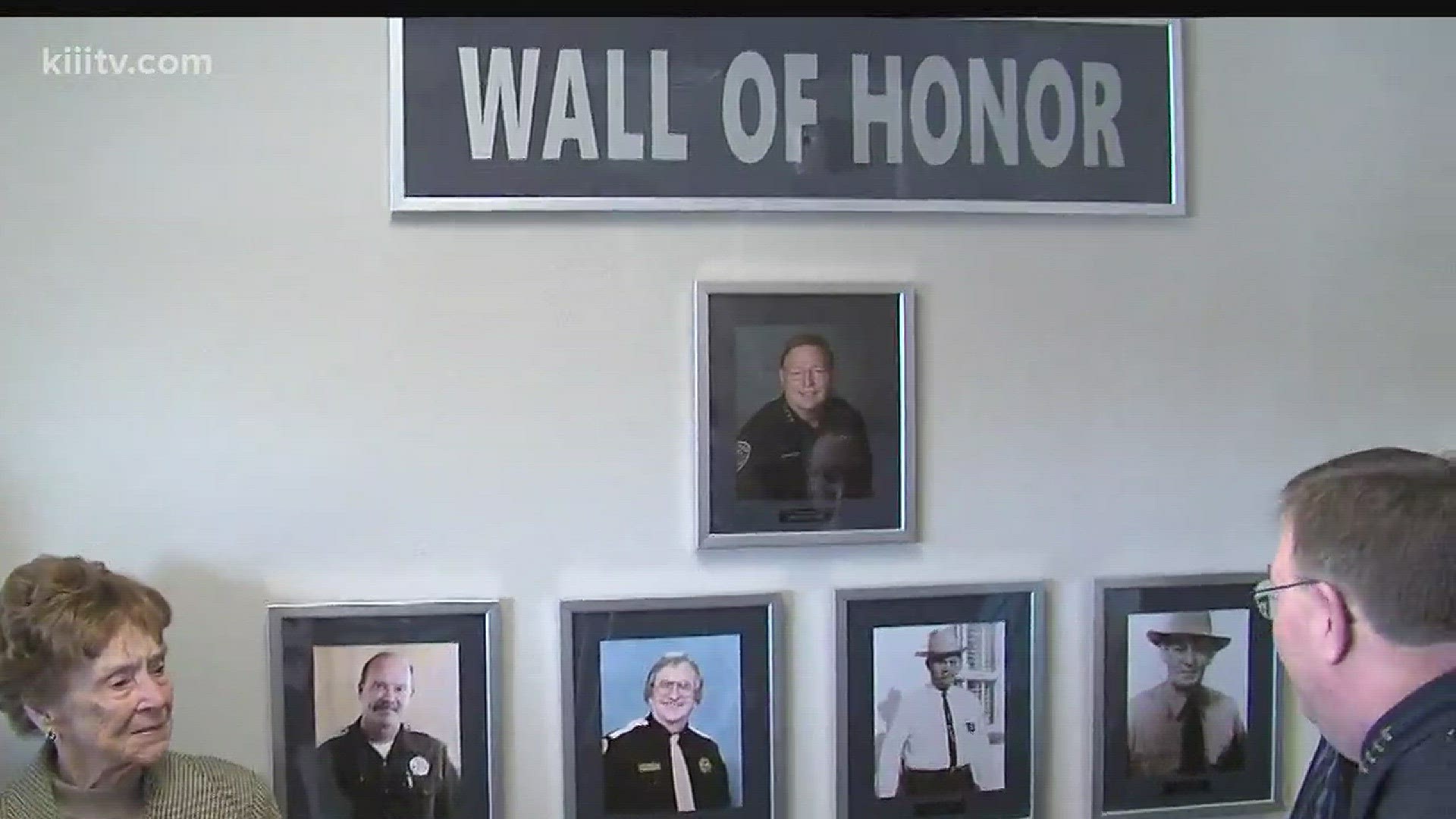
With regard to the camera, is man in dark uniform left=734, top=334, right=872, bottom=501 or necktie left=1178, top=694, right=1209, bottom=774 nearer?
man in dark uniform left=734, top=334, right=872, bottom=501

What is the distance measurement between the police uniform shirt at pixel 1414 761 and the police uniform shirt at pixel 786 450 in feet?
2.14

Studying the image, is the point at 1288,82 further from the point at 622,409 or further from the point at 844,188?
the point at 622,409

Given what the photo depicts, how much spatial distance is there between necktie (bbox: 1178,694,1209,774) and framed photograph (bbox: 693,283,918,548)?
44 centimetres

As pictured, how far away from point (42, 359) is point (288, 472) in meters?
0.30

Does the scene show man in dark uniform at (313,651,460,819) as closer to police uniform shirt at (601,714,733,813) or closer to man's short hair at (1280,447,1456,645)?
police uniform shirt at (601,714,733,813)

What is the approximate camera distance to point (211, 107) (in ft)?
4.74

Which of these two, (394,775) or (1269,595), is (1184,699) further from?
(394,775)

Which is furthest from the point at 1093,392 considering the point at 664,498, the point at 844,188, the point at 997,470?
the point at 664,498

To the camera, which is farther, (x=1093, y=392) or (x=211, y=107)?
(x=1093, y=392)

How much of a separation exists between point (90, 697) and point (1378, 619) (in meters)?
1.23
